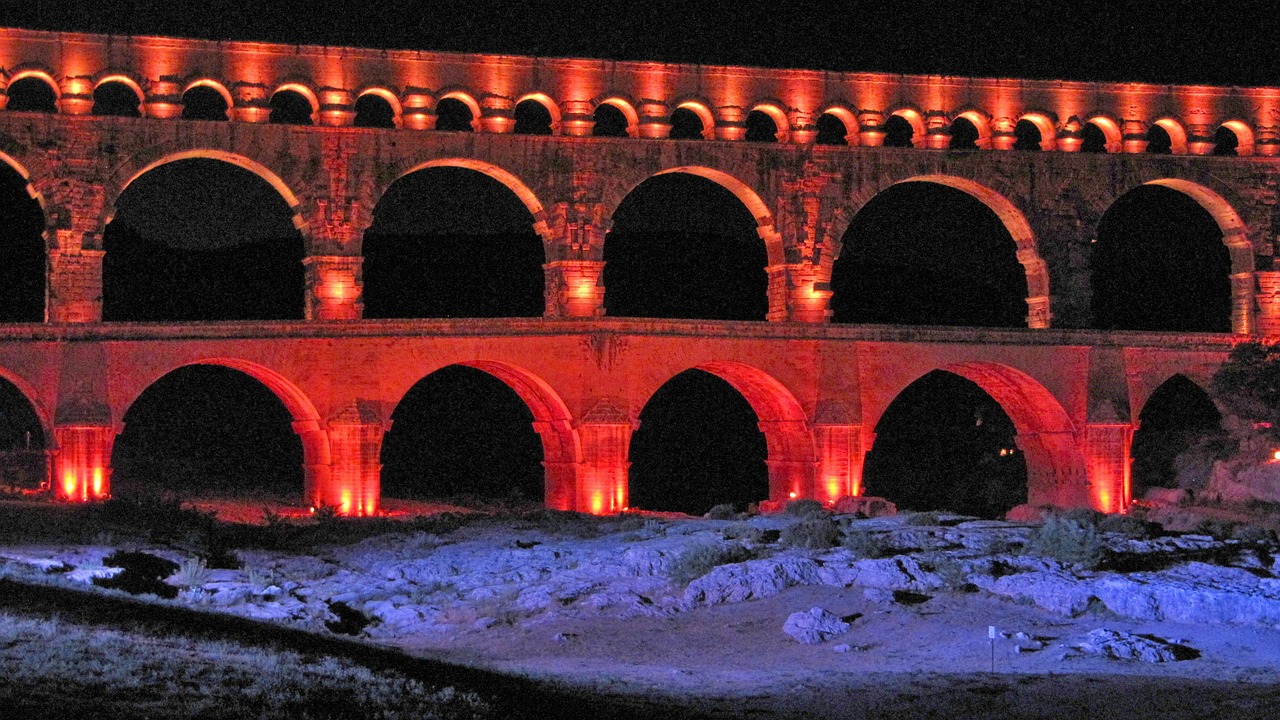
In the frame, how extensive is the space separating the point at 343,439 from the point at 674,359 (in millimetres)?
7857

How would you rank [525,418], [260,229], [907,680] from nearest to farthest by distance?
[907,680] < [260,229] < [525,418]

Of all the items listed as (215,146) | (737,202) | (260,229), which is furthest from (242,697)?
(737,202)

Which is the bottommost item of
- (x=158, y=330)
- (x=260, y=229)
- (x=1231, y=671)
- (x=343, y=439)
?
(x=1231, y=671)

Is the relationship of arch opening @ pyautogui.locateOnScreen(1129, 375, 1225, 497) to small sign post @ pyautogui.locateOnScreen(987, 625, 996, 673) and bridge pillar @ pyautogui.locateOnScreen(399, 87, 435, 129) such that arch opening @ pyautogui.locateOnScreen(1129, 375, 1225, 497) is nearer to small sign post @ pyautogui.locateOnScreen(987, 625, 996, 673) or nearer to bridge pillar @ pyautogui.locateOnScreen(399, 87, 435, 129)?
bridge pillar @ pyautogui.locateOnScreen(399, 87, 435, 129)

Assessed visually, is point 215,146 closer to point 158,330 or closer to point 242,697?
point 158,330

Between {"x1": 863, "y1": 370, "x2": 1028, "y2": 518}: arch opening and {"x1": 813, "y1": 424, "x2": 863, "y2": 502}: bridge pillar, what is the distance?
37.4 ft

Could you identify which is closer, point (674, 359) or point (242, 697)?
point (242, 697)

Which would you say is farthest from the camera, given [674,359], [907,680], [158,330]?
[674,359]

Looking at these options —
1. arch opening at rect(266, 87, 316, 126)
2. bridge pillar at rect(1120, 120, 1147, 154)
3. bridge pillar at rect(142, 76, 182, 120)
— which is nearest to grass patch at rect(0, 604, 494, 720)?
bridge pillar at rect(142, 76, 182, 120)

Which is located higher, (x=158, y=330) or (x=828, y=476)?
(x=158, y=330)

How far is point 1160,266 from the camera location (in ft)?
206

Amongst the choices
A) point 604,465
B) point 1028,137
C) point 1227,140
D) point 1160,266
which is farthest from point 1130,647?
point 1160,266

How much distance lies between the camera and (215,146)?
37.1 meters

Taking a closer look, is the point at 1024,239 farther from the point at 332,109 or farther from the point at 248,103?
the point at 248,103
